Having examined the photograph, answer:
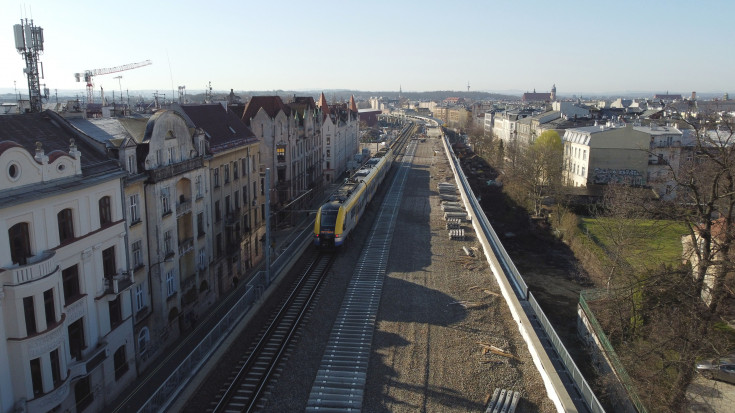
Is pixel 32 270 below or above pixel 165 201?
below

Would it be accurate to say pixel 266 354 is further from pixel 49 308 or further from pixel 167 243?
pixel 167 243

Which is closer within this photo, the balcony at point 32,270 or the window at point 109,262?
the balcony at point 32,270

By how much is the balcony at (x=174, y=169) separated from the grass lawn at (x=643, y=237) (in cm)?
2105

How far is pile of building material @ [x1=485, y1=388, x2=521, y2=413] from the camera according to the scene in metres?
17.3

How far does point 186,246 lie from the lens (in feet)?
91.2

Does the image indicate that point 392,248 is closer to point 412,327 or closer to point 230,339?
point 412,327

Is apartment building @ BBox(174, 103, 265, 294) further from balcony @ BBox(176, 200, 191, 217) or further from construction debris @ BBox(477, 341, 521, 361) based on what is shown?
construction debris @ BBox(477, 341, 521, 361)

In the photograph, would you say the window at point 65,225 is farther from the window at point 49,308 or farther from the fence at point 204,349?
the fence at point 204,349

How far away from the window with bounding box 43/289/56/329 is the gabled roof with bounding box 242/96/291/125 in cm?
3219

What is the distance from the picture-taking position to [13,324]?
15555mm

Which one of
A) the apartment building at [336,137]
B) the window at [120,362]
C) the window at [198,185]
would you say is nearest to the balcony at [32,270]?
the window at [120,362]

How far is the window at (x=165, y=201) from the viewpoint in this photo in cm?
2509

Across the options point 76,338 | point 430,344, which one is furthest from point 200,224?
point 430,344

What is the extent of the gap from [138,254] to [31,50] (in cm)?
1392
